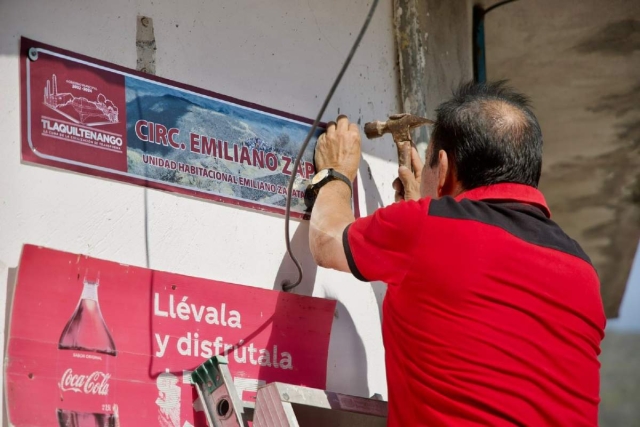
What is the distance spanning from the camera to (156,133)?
8.50 ft

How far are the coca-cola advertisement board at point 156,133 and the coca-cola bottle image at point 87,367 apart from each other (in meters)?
0.34

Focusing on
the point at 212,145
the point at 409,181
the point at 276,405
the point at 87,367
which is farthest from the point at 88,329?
the point at 409,181

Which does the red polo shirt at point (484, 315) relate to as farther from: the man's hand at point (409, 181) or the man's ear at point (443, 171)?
the man's hand at point (409, 181)

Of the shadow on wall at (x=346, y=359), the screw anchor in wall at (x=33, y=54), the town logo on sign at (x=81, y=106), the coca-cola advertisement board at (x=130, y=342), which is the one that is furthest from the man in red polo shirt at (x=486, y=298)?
the screw anchor in wall at (x=33, y=54)

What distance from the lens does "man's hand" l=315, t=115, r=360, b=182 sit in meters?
2.90

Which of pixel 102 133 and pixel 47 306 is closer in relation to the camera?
pixel 47 306

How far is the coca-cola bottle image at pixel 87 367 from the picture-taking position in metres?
2.22

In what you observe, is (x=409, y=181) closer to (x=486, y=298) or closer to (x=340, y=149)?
(x=340, y=149)

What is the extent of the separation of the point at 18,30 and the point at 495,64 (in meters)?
2.70

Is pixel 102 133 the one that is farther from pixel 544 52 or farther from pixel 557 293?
pixel 544 52

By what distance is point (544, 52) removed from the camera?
447 centimetres

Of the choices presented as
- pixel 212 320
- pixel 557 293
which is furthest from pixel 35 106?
pixel 557 293

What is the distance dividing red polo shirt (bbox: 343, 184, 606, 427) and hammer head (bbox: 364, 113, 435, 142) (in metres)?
0.64

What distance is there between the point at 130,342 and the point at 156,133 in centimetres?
57
